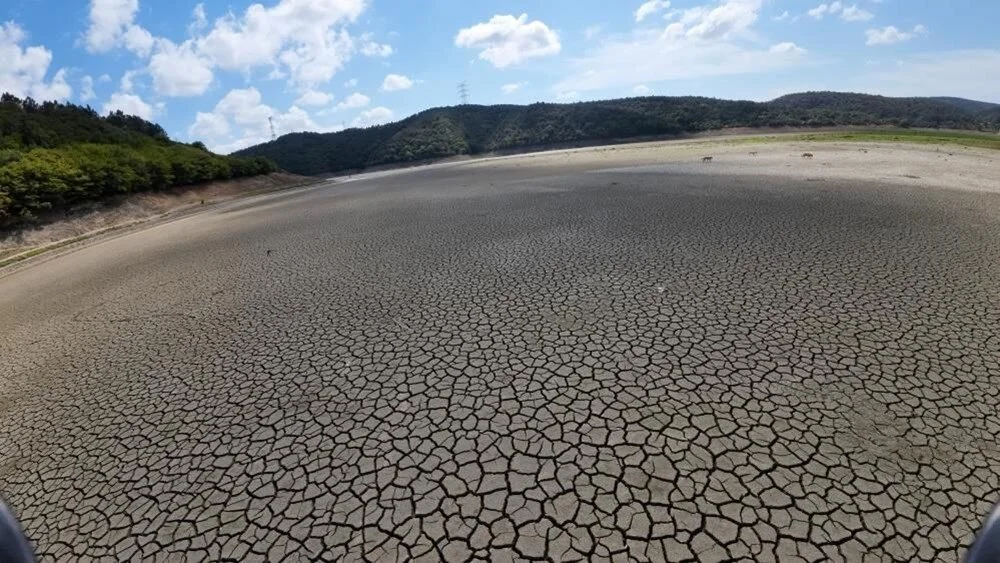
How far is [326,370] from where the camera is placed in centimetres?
476

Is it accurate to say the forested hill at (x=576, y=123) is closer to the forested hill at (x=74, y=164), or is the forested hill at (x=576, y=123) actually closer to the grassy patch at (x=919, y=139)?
the grassy patch at (x=919, y=139)

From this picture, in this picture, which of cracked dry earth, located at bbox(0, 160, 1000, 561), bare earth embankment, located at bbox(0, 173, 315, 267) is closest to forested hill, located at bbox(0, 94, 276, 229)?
bare earth embankment, located at bbox(0, 173, 315, 267)

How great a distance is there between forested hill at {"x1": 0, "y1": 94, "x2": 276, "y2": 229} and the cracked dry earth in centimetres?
1367

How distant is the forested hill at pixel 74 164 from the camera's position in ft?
57.7

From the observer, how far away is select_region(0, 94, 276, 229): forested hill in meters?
17.6

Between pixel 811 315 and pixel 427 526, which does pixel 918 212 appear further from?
pixel 427 526

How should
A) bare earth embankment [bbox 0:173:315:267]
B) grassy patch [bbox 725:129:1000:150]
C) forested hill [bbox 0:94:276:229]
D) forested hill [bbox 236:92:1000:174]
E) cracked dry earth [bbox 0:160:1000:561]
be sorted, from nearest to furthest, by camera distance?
1. cracked dry earth [bbox 0:160:1000:561]
2. bare earth embankment [bbox 0:173:315:267]
3. forested hill [bbox 0:94:276:229]
4. grassy patch [bbox 725:129:1000:150]
5. forested hill [bbox 236:92:1000:174]

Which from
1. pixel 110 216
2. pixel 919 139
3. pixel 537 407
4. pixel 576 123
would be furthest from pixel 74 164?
pixel 576 123

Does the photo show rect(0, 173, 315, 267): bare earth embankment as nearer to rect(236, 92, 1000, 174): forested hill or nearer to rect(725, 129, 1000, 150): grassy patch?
rect(725, 129, 1000, 150): grassy patch

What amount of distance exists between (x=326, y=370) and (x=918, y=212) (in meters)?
12.4

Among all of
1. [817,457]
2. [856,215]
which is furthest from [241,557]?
[856,215]

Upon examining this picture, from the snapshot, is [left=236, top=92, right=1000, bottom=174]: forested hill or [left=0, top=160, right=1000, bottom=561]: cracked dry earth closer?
[left=0, top=160, right=1000, bottom=561]: cracked dry earth

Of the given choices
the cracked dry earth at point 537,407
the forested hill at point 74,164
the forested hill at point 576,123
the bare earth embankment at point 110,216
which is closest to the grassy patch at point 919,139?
the cracked dry earth at point 537,407

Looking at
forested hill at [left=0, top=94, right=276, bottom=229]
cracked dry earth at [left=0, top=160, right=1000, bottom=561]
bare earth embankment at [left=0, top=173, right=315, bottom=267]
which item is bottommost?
cracked dry earth at [left=0, top=160, right=1000, bottom=561]
